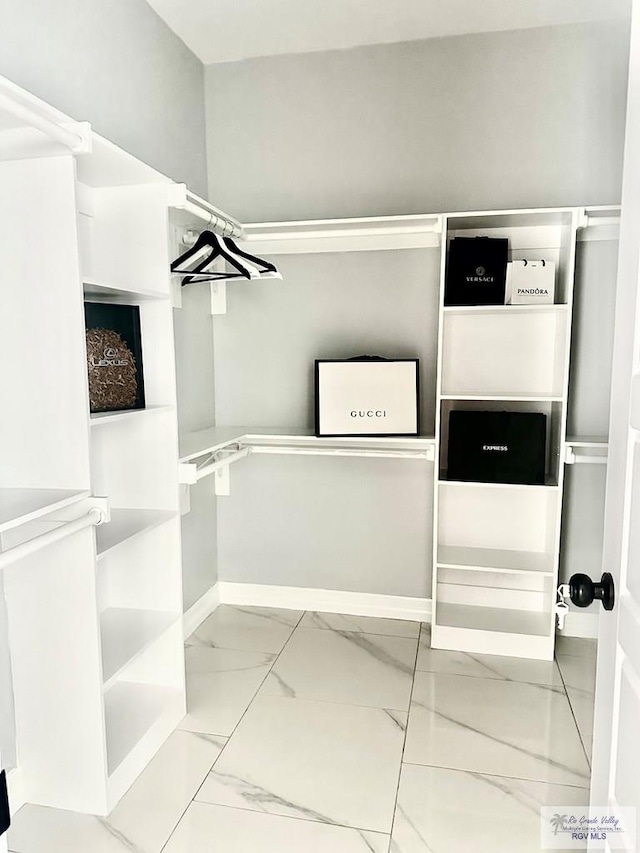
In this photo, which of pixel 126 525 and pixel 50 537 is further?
pixel 126 525

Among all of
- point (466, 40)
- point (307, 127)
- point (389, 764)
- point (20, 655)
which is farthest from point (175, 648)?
point (466, 40)

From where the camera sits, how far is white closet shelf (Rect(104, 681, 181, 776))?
5.99 ft

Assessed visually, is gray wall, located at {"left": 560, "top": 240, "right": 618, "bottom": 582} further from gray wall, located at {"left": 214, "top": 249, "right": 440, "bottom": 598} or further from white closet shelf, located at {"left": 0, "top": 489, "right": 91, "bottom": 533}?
white closet shelf, located at {"left": 0, "top": 489, "right": 91, "bottom": 533}

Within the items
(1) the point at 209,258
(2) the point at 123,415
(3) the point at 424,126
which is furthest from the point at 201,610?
(3) the point at 424,126

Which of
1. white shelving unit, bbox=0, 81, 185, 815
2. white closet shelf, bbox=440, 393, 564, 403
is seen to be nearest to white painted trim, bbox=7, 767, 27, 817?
white shelving unit, bbox=0, 81, 185, 815

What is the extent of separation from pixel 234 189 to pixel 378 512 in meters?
1.65

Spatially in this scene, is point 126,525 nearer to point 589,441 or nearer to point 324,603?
point 324,603

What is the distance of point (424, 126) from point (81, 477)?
2087mm

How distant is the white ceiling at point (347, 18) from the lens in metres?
2.38

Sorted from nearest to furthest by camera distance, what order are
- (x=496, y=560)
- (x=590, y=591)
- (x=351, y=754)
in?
(x=590, y=591), (x=351, y=754), (x=496, y=560)

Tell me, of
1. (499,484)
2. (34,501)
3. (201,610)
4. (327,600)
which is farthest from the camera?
(327,600)

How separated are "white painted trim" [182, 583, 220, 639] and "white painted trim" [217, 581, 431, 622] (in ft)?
0.18

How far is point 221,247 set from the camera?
7.31 feet

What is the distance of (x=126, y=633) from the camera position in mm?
1977
